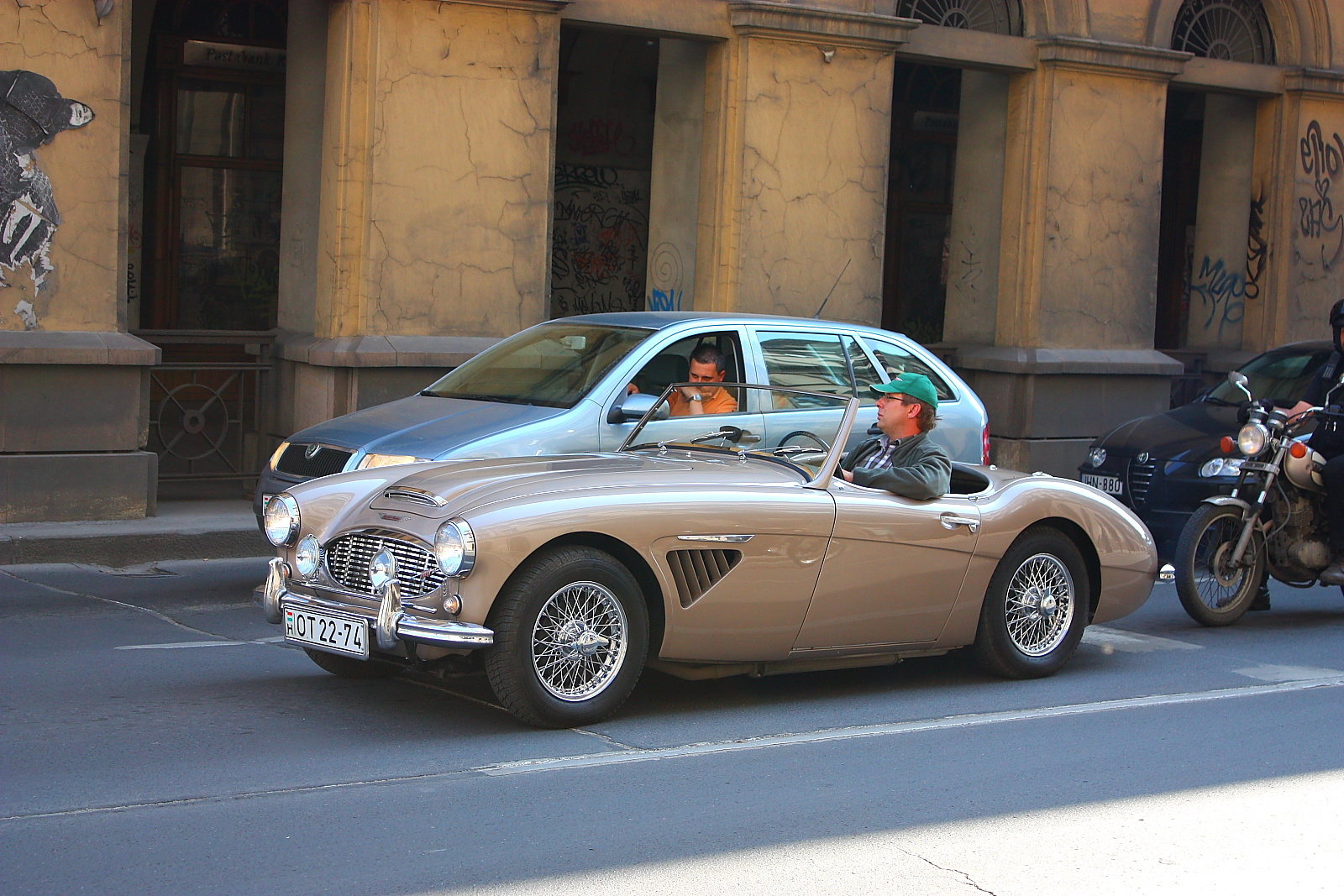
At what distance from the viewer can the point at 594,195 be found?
17.8 m

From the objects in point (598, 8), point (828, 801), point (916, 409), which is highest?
point (598, 8)

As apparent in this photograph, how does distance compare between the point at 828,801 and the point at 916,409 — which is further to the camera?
the point at 916,409

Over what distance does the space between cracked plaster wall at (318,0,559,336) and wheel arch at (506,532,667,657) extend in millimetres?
7153

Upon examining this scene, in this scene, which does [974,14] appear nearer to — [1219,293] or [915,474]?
[1219,293]

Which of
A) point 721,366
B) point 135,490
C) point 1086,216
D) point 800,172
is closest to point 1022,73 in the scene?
point 1086,216

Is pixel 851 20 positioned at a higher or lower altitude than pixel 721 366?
higher

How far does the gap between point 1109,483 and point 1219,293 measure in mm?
7481

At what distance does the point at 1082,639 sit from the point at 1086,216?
8514mm

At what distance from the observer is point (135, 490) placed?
11055 mm

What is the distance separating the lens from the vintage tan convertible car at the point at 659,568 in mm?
5543

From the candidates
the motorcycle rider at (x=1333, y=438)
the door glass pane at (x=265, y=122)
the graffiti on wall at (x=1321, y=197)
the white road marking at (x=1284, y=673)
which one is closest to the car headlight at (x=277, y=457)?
the white road marking at (x=1284, y=673)

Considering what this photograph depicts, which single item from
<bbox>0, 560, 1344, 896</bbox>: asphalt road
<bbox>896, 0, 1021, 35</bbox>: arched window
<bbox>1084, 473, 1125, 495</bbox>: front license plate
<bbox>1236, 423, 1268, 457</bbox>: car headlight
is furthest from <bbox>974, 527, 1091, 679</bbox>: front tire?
<bbox>896, 0, 1021, 35</bbox>: arched window

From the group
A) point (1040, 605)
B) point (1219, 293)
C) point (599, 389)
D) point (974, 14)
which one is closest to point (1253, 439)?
point (1040, 605)

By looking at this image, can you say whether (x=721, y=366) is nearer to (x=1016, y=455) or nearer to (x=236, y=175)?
(x=1016, y=455)
